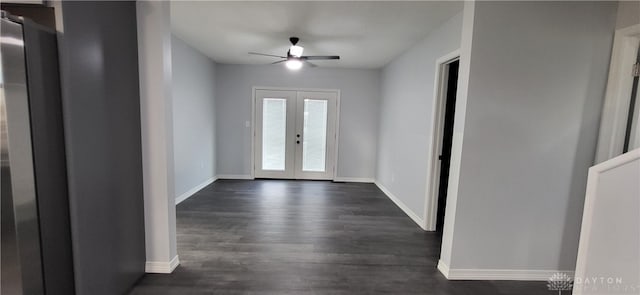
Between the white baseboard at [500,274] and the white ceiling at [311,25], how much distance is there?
2.36 meters

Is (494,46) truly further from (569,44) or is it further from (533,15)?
(569,44)

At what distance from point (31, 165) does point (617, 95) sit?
3.78 m

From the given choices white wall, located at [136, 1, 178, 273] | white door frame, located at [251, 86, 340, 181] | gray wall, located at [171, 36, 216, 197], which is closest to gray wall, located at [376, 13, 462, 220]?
white door frame, located at [251, 86, 340, 181]

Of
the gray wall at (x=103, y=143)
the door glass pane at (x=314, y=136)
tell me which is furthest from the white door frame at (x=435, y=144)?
the gray wall at (x=103, y=143)

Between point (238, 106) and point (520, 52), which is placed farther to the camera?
point (238, 106)

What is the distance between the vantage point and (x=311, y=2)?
2.46m

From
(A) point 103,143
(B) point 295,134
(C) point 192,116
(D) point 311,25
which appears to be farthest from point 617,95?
(C) point 192,116

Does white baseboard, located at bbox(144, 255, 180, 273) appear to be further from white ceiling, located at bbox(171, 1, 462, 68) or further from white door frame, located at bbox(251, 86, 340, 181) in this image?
white door frame, located at bbox(251, 86, 340, 181)

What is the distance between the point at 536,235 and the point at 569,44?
1.53m

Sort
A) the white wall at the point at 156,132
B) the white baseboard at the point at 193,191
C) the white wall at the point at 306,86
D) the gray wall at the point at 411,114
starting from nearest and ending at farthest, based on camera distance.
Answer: the white wall at the point at 156,132 < the gray wall at the point at 411,114 < the white baseboard at the point at 193,191 < the white wall at the point at 306,86

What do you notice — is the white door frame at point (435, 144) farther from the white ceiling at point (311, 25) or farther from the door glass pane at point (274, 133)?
the door glass pane at point (274, 133)

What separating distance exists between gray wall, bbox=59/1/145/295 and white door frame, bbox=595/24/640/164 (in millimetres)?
3583

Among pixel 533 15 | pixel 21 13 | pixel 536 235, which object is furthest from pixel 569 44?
pixel 21 13

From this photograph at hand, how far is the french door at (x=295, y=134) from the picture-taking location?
5391mm
